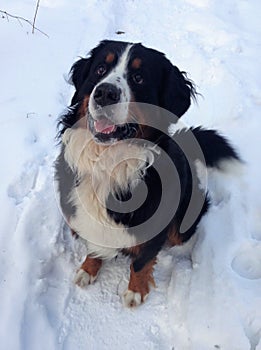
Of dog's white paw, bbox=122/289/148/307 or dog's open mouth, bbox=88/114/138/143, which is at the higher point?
dog's open mouth, bbox=88/114/138/143

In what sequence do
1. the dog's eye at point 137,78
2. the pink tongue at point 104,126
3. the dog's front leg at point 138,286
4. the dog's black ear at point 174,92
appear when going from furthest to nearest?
1. the dog's front leg at point 138,286
2. the dog's black ear at point 174,92
3. the dog's eye at point 137,78
4. the pink tongue at point 104,126

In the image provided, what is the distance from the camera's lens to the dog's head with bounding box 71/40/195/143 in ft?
6.98

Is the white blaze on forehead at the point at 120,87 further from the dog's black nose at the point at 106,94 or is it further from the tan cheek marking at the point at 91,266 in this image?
the tan cheek marking at the point at 91,266

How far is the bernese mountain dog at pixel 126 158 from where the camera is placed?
226 centimetres

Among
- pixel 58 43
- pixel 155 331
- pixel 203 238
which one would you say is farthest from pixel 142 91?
Result: pixel 58 43

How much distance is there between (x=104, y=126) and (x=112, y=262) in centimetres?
104

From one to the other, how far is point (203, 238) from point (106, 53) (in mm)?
1286

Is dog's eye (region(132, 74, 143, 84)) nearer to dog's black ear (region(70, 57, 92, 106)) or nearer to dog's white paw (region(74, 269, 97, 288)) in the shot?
dog's black ear (region(70, 57, 92, 106))

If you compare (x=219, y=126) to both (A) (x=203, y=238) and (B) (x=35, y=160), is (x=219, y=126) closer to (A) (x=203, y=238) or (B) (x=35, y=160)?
(A) (x=203, y=238)

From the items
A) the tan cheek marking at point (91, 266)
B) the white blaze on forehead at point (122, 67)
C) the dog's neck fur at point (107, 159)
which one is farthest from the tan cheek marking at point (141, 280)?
the white blaze on forehead at point (122, 67)

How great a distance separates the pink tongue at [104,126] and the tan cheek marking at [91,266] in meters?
0.86

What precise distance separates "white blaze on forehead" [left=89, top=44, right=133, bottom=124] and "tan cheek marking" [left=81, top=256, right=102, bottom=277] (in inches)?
37.1

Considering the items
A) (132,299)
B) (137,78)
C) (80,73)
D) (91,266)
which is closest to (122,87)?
(137,78)

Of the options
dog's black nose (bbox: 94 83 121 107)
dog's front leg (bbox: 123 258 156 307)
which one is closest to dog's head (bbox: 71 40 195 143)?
dog's black nose (bbox: 94 83 121 107)
